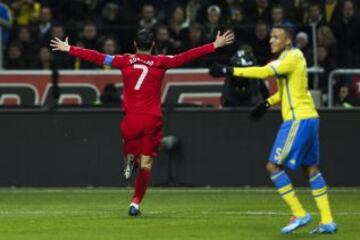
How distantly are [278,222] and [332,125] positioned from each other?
6156 mm

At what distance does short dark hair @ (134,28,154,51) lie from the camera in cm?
1366

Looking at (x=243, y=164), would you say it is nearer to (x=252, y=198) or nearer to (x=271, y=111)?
(x=271, y=111)

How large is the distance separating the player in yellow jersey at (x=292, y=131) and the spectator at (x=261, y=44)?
861 centimetres

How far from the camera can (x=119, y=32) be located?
21688 mm

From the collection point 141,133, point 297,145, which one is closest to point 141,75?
point 141,133

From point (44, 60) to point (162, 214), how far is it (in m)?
8.08

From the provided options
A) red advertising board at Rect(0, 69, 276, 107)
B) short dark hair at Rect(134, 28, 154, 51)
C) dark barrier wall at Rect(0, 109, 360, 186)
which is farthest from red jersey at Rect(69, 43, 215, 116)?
red advertising board at Rect(0, 69, 276, 107)

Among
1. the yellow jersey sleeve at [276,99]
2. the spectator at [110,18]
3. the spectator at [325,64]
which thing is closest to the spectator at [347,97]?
the spectator at [325,64]

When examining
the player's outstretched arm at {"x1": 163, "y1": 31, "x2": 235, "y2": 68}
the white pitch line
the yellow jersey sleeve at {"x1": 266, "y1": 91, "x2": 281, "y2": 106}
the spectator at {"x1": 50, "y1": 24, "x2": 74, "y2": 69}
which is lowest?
the white pitch line

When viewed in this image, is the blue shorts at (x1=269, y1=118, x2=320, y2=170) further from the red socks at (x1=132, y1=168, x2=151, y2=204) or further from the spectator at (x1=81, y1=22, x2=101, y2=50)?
the spectator at (x1=81, y1=22, x2=101, y2=50)

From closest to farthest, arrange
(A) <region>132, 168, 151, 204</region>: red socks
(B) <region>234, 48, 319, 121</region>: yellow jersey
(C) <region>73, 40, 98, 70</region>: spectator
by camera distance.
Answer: (B) <region>234, 48, 319, 121</region>: yellow jersey, (A) <region>132, 168, 151, 204</region>: red socks, (C) <region>73, 40, 98, 70</region>: spectator

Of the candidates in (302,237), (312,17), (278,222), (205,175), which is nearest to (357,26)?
(312,17)

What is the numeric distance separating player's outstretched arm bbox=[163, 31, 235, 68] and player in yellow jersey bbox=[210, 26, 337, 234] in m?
1.51

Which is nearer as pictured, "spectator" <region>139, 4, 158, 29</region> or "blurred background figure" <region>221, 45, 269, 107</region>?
"blurred background figure" <region>221, 45, 269, 107</region>
